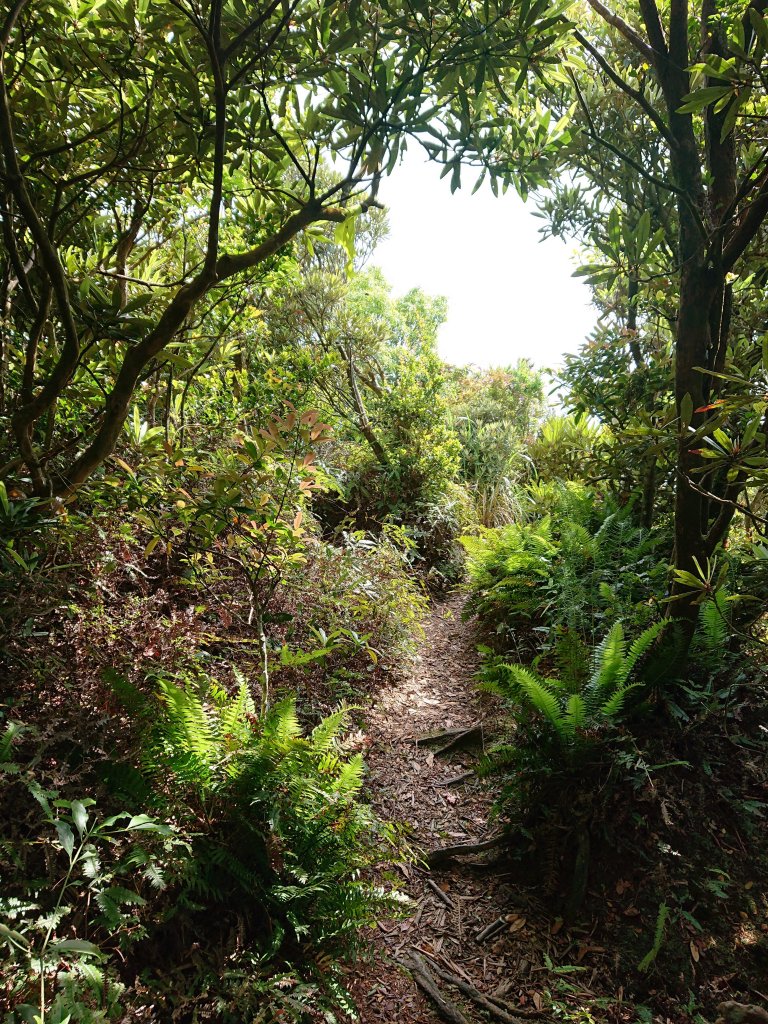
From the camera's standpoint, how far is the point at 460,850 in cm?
271

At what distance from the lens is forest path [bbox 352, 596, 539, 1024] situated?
2.03 meters

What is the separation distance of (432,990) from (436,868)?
24.4 inches

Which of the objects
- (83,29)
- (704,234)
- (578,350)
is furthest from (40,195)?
(578,350)

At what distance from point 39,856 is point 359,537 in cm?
351

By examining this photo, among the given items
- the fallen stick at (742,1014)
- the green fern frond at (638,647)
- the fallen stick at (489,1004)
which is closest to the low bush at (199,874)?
the fallen stick at (489,1004)

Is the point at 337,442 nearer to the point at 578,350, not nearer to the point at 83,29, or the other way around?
the point at 578,350

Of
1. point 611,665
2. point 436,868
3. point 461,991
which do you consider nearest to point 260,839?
point 461,991

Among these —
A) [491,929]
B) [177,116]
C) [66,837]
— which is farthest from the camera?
[491,929]

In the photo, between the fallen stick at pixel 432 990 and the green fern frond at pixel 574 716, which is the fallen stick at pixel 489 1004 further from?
the green fern frond at pixel 574 716

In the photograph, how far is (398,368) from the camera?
763 cm

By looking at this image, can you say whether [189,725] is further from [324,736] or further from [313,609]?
[313,609]

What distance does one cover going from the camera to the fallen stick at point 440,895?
2.47 metres

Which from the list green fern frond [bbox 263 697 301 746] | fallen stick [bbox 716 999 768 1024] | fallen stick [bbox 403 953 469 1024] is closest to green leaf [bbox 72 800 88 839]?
green fern frond [bbox 263 697 301 746]

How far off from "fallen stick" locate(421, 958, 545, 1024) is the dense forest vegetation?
12mm
